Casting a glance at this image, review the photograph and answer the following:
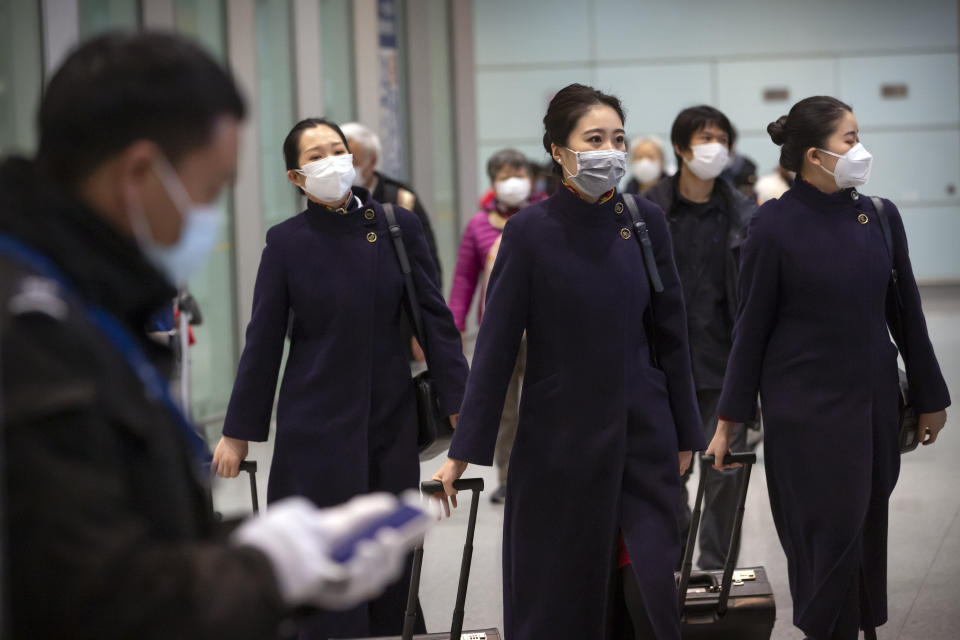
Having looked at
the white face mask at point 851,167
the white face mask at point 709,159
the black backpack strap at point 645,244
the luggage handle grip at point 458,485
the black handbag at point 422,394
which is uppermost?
the white face mask at point 709,159

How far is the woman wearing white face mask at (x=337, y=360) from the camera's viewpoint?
4320mm

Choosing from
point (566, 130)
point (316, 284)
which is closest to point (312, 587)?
point (566, 130)

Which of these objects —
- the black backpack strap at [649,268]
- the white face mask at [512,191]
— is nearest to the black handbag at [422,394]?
the black backpack strap at [649,268]

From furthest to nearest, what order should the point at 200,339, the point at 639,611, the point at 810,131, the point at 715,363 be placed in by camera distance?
the point at 200,339 → the point at 715,363 → the point at 810,131 → the point at 639,611

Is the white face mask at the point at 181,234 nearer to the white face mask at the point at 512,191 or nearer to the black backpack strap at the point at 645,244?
the black backpack strap at the point at 645,244

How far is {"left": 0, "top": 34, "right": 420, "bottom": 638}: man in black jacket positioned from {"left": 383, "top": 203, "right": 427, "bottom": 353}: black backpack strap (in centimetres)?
270

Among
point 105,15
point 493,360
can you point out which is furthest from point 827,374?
point 105,15

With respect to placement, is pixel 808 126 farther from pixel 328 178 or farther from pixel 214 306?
pixel 214 306

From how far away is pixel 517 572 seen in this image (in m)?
3.79

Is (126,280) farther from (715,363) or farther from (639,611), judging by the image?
(715,363)

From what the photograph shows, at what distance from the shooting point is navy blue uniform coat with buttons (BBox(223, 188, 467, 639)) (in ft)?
14.2

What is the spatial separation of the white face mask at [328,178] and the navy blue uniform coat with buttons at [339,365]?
6cm

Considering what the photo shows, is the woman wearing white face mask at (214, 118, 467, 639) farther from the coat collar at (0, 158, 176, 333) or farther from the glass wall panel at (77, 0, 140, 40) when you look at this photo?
the glass wall panel at (77, 0, 140, 40)

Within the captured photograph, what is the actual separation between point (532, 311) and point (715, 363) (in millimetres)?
1891
